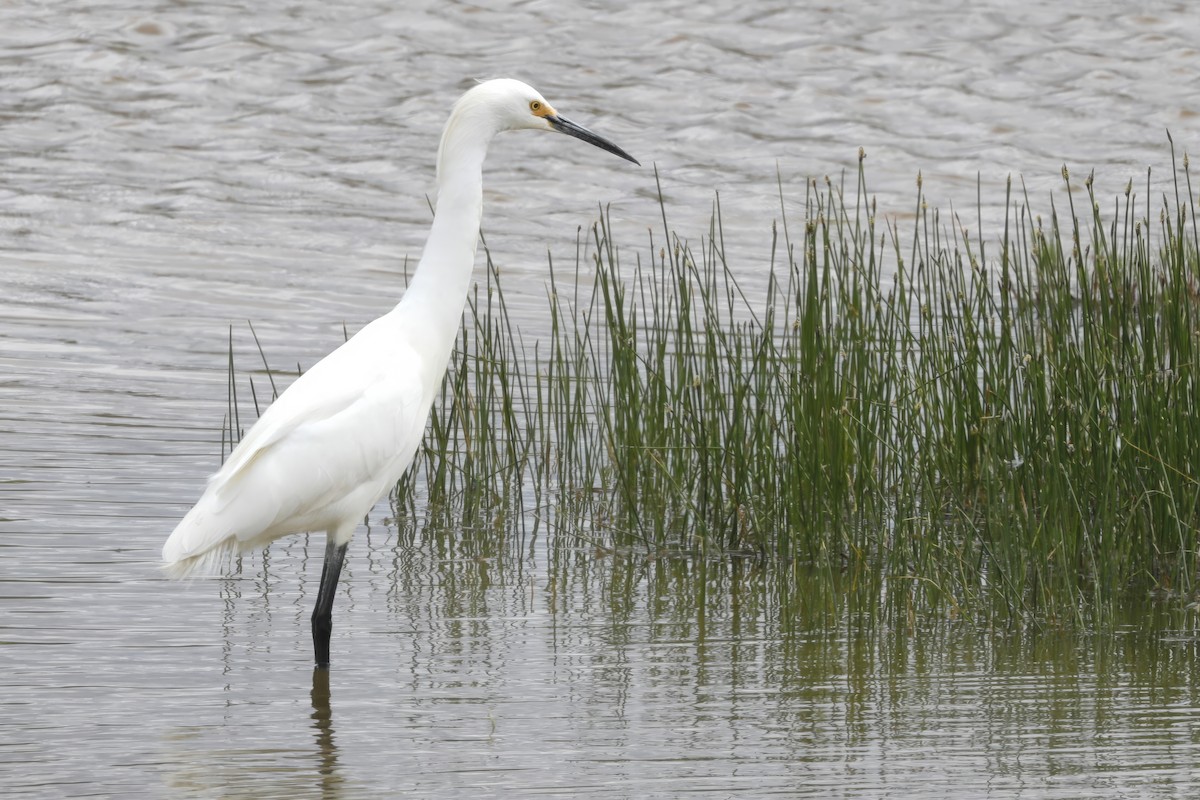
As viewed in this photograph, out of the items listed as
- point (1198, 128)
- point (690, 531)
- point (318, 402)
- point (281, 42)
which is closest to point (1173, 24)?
point (1198, 128)

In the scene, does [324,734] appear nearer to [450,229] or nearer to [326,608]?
[326,608]

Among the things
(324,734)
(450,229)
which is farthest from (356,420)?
(324,734)

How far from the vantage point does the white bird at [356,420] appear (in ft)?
16.3

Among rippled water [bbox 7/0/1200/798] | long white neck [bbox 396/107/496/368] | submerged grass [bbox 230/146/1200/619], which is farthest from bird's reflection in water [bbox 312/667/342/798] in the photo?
submerged grass [bbox 230/146/1200/619]

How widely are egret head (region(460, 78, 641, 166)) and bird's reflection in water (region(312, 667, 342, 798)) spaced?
180cm

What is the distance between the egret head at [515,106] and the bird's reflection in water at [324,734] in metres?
1.80

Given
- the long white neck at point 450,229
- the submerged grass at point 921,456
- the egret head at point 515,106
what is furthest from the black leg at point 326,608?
the egret head at point 515,106

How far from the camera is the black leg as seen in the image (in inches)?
185

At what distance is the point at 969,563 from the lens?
5172mm

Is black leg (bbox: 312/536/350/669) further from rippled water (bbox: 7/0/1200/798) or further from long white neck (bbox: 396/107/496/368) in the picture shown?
long white neck (bbox: 396/107/496/368)

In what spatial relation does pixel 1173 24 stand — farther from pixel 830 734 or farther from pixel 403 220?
pixel 830 734

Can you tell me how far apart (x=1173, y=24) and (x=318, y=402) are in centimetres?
1539

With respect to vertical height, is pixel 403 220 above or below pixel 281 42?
below

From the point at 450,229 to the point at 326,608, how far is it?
124cm
